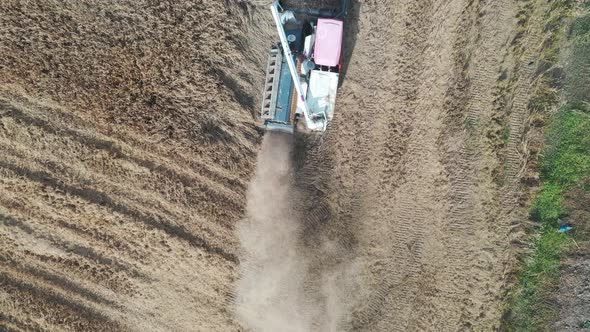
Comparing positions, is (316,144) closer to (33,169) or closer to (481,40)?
(481,40)

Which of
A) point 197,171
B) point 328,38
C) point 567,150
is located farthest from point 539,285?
point 197,171

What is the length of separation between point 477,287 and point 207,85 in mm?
10036

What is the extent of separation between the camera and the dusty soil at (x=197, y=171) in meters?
13.2

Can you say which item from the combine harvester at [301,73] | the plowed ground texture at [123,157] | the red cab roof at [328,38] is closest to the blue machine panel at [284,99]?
the combine harvester at [301,73]

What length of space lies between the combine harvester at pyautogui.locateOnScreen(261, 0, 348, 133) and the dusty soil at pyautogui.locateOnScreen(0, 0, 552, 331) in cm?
64

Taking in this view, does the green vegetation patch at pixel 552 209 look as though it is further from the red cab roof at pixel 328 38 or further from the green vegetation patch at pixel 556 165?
the red cab roof at pixel 328 38

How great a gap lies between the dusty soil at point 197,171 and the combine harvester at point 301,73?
2.11 feet

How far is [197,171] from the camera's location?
43.9 ft

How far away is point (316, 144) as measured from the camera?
13.5 metres

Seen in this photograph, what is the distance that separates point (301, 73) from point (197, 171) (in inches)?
169

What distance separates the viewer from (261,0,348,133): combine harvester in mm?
12672

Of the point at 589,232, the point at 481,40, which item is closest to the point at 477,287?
the point at 589,232

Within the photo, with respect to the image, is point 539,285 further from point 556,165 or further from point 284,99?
point 284,99

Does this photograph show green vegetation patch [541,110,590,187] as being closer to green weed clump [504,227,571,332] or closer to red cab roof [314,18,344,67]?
green weed clump [504,227,571,332]
